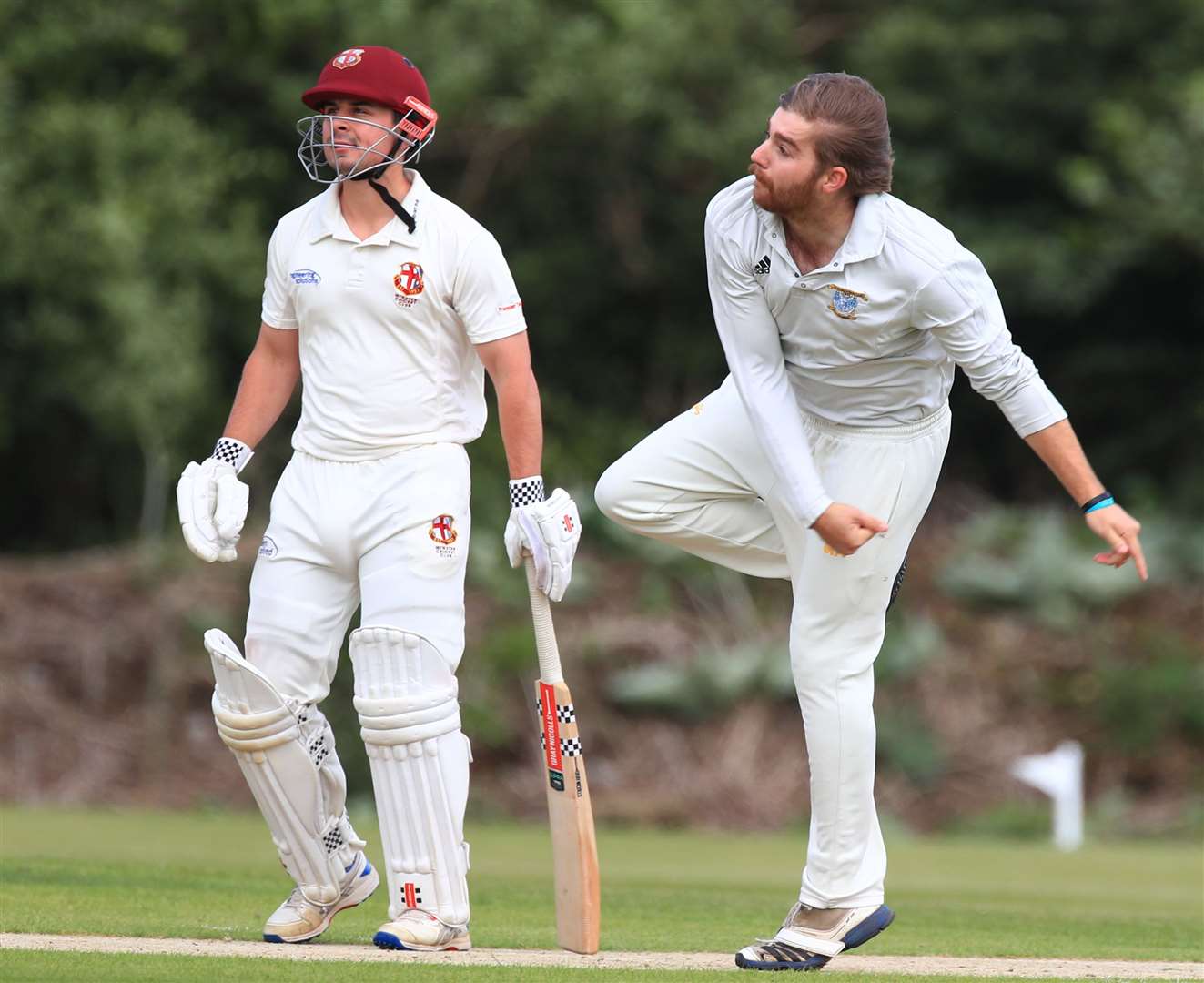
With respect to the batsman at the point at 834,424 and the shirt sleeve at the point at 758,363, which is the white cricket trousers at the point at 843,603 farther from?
the shirt sleeve at the point at 758,363

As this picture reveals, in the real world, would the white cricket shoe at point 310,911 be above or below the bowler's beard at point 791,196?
below

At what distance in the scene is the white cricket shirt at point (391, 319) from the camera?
15.4 ft

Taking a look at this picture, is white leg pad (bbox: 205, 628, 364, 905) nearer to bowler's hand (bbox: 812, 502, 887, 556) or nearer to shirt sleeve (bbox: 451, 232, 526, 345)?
shirt sleeve (bbox: 451, 232, 526, 345)

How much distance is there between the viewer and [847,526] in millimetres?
4320

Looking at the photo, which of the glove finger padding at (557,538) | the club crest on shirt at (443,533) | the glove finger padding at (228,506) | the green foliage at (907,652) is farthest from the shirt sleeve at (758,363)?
the green foliage at (907,652)

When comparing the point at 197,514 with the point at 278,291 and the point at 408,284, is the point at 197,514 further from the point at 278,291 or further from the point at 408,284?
the point at 408,284

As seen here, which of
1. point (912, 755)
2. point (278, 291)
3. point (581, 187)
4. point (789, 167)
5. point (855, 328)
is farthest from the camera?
point (581, 187)

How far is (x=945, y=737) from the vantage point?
495 inches

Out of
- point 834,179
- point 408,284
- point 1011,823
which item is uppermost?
point 834,179

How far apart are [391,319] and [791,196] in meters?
1.00

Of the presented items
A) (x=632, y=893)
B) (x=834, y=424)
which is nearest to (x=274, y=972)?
(x=834, y=424)

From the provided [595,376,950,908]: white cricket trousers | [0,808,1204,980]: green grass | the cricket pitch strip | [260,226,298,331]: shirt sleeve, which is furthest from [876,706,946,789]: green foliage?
[260,226,298,331]: shirt sleeve

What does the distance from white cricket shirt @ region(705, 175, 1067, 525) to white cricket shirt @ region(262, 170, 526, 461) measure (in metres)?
0.57

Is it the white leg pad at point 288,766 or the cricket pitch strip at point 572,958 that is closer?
the cricket pitch strip at point 572,958
